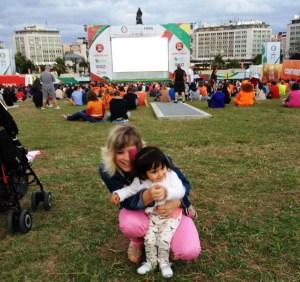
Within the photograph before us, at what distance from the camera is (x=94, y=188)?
3.97 metres

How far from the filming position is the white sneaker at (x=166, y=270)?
2.24 metres

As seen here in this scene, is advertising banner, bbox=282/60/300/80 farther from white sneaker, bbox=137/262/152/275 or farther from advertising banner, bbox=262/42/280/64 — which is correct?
white sneaker, bbox=137/262/152/275

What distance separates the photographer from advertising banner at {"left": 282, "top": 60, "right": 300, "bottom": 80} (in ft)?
91.9

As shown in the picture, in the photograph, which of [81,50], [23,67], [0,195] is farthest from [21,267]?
[81,50]

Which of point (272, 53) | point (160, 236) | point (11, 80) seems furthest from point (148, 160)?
point (272, 53)

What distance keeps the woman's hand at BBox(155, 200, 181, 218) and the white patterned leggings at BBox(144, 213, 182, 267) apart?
38mm

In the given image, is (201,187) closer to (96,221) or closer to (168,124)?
(96,221)

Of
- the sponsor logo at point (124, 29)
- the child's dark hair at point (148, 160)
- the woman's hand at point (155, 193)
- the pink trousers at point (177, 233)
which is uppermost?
the sponsor logo at point (124, 29)

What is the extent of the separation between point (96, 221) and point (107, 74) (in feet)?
74.6

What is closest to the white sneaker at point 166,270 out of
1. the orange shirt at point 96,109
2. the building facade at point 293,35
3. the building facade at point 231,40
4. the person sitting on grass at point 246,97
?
the orange shirt at point 96,109

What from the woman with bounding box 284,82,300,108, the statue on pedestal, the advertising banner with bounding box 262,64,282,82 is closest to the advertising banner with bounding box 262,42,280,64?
the advertising banner with bounding box 262,64,282,82

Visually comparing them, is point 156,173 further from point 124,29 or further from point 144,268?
point 124,29

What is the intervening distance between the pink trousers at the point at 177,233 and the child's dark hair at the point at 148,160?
356 millimetres

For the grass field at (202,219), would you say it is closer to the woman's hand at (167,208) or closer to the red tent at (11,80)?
the woman's hand at (167,208)
